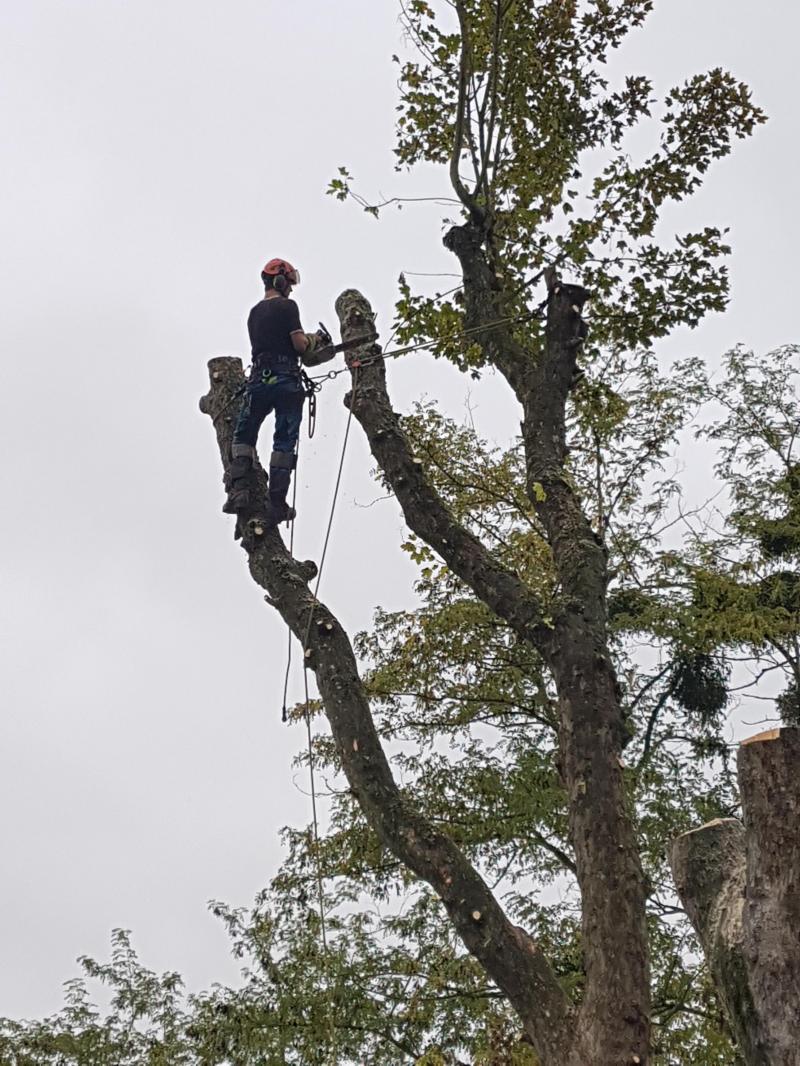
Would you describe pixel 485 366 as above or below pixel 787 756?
above

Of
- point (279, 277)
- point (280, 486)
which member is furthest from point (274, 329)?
point (280, 486)

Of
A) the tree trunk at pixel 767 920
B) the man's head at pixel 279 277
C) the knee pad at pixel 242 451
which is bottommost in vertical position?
the tree trunk at pixel 767 920

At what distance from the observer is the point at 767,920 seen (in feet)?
13.2

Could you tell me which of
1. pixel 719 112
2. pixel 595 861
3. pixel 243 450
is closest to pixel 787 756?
pixel 595 861

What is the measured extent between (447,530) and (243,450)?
1.31 metres

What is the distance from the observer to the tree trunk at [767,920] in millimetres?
3947

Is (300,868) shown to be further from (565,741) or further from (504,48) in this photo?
(504,48)

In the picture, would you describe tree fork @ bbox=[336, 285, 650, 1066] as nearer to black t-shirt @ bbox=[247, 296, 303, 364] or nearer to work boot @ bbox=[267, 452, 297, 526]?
black t-shirt @ bbox=[247, 296, 303, 364]

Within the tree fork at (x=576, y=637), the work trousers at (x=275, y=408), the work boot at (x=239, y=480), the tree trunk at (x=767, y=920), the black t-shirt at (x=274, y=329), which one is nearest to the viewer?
the tree trunk at (x=767, y=920)

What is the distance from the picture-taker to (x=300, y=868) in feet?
34.2

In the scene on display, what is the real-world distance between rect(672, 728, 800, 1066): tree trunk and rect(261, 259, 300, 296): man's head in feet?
14.6

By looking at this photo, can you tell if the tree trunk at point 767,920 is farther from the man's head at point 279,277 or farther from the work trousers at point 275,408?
the man's head at point 279,277

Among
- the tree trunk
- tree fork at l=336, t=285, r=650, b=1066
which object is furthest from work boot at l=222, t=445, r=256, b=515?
the tree trunk

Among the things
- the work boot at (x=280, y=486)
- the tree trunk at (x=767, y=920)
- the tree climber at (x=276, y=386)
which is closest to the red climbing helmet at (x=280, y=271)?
the tree climber at (x=276, y=386)
